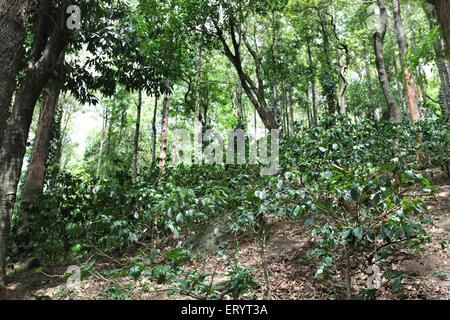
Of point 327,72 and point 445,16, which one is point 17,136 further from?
point 327,72

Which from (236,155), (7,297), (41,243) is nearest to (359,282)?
(236,155)

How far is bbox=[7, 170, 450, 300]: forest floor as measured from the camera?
3.23 m

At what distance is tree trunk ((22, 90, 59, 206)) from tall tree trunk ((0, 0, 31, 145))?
13.2ft

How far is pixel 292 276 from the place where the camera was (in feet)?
13.5

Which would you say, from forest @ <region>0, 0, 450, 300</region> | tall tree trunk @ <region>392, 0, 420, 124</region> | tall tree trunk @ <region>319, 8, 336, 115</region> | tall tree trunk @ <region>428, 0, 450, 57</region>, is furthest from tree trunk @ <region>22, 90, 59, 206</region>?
tall tree trunk @ <region>319, 8, 336, 115</region>

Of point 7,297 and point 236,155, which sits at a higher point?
point 236,155

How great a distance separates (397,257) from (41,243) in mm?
5821

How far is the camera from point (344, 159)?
3.82m

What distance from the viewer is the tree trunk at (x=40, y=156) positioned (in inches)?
268

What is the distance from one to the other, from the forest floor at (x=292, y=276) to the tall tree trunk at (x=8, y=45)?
151 centimetres

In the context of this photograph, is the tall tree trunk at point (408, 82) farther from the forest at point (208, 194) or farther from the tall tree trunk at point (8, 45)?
the tall tree trunk at point (8, 45)

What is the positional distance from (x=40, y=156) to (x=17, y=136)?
7.72 ft

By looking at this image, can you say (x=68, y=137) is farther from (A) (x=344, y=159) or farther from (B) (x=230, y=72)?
(A) (x=344, y=159)

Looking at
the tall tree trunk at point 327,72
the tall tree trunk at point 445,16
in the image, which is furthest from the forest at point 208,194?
the tall tree trunk at point 327,72
